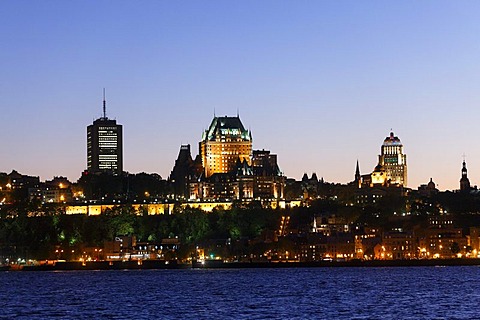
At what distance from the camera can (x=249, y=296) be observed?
10181 cm

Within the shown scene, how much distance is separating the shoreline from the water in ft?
77.7

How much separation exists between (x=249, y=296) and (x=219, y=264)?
230ft

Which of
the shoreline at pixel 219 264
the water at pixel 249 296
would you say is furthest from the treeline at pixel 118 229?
the water at pixel 249 296

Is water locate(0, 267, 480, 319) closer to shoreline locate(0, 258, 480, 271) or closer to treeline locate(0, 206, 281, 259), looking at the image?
shoreline locate(0, 258, 480, 271)

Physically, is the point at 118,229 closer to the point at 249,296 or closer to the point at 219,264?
the point at 219,264

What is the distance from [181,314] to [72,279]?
5360 cm

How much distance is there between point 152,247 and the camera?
182 meters

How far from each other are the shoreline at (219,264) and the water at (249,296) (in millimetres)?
23674

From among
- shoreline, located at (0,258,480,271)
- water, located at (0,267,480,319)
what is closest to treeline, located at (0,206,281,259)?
shoreline, located at (0,258,480,271)

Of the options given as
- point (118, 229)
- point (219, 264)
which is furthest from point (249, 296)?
point (118, 229)

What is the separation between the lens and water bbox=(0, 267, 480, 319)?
279 ft

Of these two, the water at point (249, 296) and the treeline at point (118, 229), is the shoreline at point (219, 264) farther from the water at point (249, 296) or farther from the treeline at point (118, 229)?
the water at point (249, 296)

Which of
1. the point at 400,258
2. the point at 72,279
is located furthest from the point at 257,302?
the point at 400,258

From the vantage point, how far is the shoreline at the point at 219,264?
545ft
